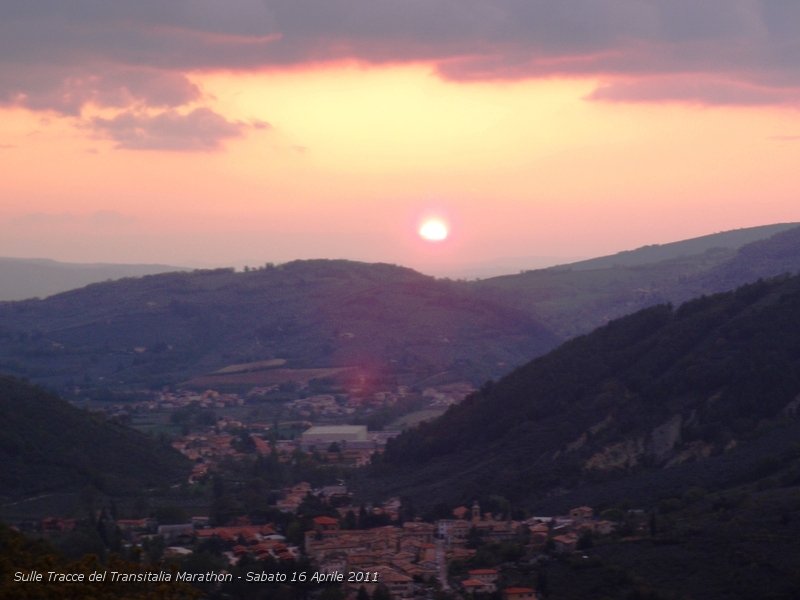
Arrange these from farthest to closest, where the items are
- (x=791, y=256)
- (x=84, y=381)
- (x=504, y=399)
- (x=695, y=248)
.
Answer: (x=695, y=248)
(x=791, y=256)
(x=84, y=381)
(x=504, y=399)

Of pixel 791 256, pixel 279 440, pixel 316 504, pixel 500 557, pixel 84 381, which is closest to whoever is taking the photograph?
pixel 500 557

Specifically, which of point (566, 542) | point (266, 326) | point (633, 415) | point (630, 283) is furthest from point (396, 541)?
point (630, 283)

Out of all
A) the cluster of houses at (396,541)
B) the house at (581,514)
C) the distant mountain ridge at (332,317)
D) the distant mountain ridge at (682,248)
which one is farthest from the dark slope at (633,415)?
the distant mountain ridge at (682,248)

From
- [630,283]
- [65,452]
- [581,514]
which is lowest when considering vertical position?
[581,514]

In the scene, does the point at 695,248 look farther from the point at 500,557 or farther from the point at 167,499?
the point at 500,557

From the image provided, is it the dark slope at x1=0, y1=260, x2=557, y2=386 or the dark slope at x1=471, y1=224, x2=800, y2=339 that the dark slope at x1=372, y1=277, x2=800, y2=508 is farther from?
the dark slope at x1=471, y1=224, x2=800, y2=339

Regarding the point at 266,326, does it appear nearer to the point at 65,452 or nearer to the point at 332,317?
the point at 332,317

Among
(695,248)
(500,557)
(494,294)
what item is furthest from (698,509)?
(695,248)
